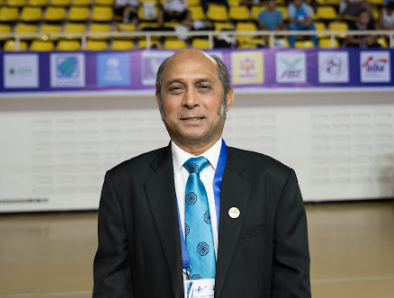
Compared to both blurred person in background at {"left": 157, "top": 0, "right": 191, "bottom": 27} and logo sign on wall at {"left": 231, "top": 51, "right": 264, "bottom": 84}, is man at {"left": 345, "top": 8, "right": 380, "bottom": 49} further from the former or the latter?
blurred person in background at {"left": 157, "top": 0, "right": 191, "bottom": 27}

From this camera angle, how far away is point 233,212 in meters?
1.27

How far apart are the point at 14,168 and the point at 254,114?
192 inches

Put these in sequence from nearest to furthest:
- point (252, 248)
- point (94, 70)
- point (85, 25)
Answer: point (252, 248) → point (94, 70) → point (85, 25)

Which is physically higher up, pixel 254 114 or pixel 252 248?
pixel 254 114

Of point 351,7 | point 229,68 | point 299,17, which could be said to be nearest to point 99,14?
point 229,68

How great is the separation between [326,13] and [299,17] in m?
1.26

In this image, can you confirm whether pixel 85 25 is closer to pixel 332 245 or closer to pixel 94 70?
pixel 94 70

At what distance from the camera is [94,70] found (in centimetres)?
790

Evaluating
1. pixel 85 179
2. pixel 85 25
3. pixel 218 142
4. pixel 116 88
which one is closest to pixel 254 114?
pixel 116 88

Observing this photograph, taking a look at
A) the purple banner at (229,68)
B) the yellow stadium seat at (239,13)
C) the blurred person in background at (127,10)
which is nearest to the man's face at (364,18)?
the purple banner at (229,68)

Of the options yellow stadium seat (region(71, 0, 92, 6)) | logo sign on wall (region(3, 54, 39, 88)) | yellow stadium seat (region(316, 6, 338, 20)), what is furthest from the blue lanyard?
yellow stadium seat (region(71, 0, 92, 6))

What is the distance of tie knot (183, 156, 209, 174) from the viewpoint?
52.0 inches

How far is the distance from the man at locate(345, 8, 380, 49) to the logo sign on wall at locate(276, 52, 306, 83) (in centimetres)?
138

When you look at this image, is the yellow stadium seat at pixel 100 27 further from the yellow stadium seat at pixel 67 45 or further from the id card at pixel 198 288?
the id card at pixel 198 288
